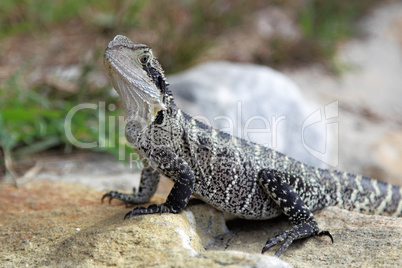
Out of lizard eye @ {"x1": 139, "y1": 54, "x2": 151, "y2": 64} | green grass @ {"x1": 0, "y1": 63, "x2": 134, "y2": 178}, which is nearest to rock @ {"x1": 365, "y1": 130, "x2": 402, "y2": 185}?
green grass @ {"x1": 0, "y1": 63, "x2": 134, "y2": 178}

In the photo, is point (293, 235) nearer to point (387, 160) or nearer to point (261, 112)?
point (261, 112)

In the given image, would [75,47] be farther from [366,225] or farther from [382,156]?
[366,225]

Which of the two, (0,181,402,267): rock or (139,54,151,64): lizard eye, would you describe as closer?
(0,181,402,267): rock

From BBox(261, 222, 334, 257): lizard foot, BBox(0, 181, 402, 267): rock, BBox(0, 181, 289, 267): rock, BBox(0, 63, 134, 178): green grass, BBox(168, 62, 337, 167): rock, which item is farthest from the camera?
BBox(168, 62, 337, 167): rock

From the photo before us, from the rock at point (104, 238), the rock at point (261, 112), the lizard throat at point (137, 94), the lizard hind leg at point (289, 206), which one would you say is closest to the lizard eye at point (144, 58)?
the lizard throat at point (137, 94)

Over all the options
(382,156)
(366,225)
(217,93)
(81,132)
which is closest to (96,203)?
(81,132)

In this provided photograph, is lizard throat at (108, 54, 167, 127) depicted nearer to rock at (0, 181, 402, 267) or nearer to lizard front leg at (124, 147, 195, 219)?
lizard front leg at (124, 147, 195, 219)

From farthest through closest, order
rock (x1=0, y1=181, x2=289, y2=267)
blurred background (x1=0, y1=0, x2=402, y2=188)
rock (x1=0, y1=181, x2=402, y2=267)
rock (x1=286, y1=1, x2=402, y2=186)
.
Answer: rock (x1=286, y1=1, x2=402, y2=186), blurred background (x1=0, y1=0, x2=402, y2=188), rock (x1=0, y1=181, x2=402, y2=267), rock (x1=0, y1=181, x2=289, y2=267)

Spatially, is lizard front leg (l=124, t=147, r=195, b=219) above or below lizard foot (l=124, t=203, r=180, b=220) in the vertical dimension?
above

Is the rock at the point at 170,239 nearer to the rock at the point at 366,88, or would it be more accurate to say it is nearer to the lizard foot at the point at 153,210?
the lizard foot at the point at 153,210
